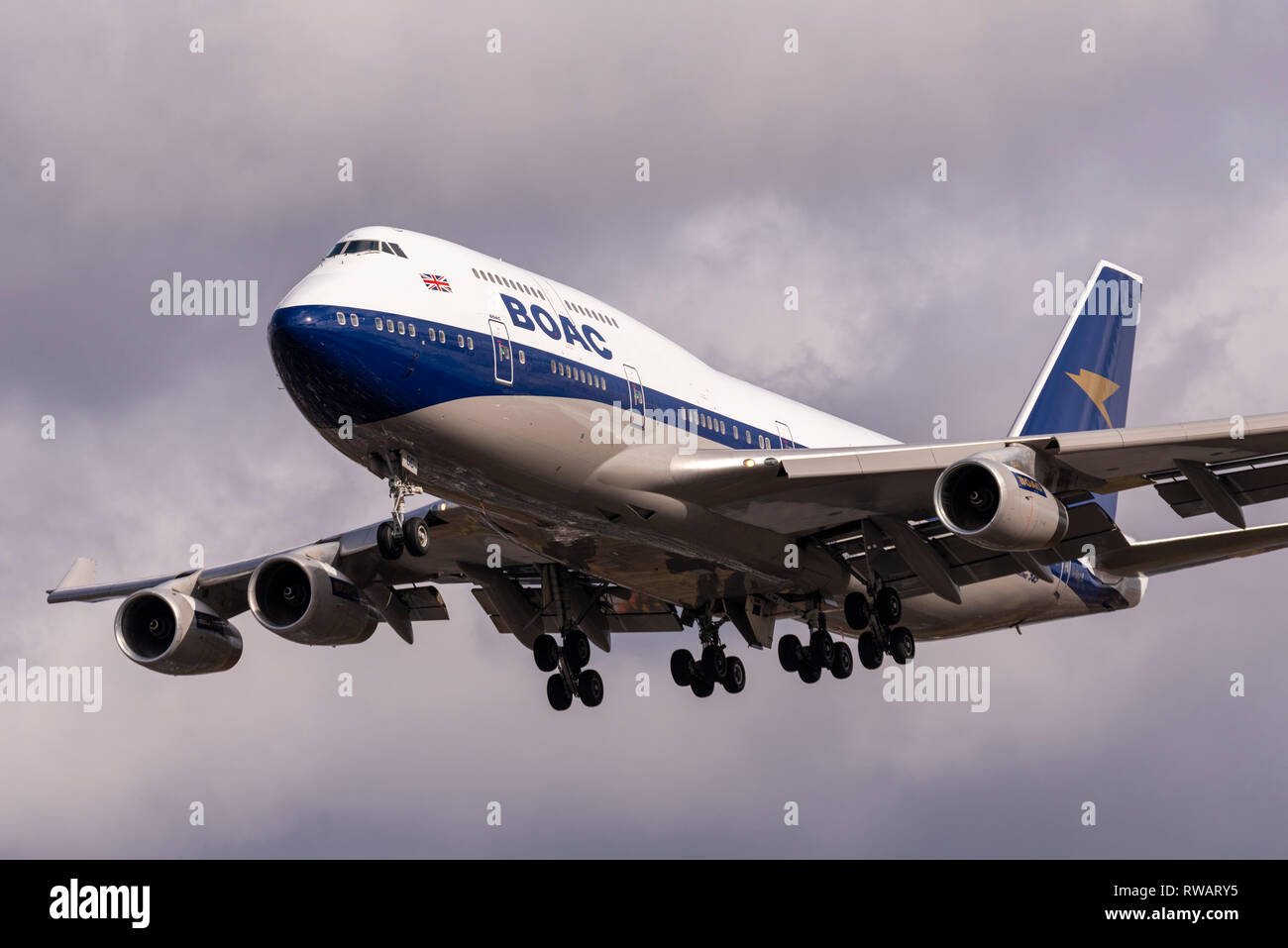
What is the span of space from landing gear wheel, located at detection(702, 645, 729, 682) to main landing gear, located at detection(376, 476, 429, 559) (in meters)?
11.8

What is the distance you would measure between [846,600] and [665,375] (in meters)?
6.71

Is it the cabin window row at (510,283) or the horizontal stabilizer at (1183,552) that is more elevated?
the cabin window row at (510,283)

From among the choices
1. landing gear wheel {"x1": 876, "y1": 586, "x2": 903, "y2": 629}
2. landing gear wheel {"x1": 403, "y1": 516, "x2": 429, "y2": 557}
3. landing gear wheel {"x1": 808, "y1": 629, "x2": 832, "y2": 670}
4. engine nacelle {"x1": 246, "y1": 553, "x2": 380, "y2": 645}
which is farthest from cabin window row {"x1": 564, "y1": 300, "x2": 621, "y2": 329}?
engine nacelle {"x1": 246, "y1": 553, "x2": 380, "y2": 645}

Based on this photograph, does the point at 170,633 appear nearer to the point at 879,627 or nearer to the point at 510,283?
the point at 510,283

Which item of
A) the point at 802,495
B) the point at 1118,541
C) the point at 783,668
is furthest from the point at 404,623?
the point at 1118,541

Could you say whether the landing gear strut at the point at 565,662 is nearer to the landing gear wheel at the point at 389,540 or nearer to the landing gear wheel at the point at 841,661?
the landing gear wheel at the point at 841,661

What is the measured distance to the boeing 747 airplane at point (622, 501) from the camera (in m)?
29.2

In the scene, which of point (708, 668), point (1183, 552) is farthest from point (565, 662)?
point (1183, 552)

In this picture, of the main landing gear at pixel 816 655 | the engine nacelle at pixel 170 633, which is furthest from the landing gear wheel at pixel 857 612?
the engine nacelle at pixel 170 633

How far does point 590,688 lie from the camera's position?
38375mm

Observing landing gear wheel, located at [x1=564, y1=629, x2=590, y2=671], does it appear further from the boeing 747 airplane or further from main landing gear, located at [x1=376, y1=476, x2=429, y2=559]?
main landing gear, located at [x1=376, y1=476, x2=429, y2=559]

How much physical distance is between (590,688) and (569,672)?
1.97 feet

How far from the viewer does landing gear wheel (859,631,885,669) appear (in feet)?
119

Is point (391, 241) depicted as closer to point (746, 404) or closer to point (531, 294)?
point (531, 294)
